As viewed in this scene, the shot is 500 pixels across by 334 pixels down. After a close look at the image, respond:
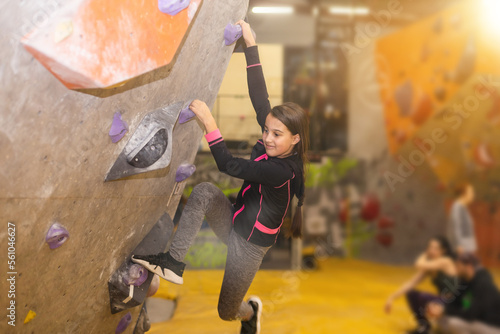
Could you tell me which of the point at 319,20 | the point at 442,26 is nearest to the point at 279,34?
the point at 319,20

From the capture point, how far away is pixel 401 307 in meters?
1.78

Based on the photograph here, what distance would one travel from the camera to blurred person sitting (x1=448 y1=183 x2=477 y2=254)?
1.66 m

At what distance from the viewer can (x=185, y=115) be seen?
1.27 meters

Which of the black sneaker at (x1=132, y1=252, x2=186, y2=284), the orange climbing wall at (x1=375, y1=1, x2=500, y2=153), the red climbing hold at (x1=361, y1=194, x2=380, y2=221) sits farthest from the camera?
the red climbing hold at (x1=361, y1=194, x2=380, y2=221)

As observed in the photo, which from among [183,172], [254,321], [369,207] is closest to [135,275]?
[183,172]

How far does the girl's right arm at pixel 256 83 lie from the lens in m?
1.37

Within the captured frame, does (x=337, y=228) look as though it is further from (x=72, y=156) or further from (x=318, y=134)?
(x=72, y=156)

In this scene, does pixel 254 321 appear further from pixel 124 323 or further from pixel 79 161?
pixel 79 161

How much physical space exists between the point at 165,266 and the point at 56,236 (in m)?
0.35

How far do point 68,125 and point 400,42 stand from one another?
155cm

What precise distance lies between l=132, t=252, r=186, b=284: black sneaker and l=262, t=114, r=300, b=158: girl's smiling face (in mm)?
492

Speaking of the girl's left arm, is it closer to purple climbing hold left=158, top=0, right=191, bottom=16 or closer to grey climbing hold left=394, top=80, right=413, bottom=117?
purple climbing hold left=158, top=0, right=191, bottom=16

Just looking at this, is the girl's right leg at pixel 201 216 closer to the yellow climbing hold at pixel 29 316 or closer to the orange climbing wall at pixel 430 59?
the yellow climbing hold at pixel 29 316

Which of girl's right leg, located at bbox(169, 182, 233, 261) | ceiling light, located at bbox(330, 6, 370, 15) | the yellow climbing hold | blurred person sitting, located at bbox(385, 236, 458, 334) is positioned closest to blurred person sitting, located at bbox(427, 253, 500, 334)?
blurred person sitting, located at bbox(385, 236, 458, 334)
